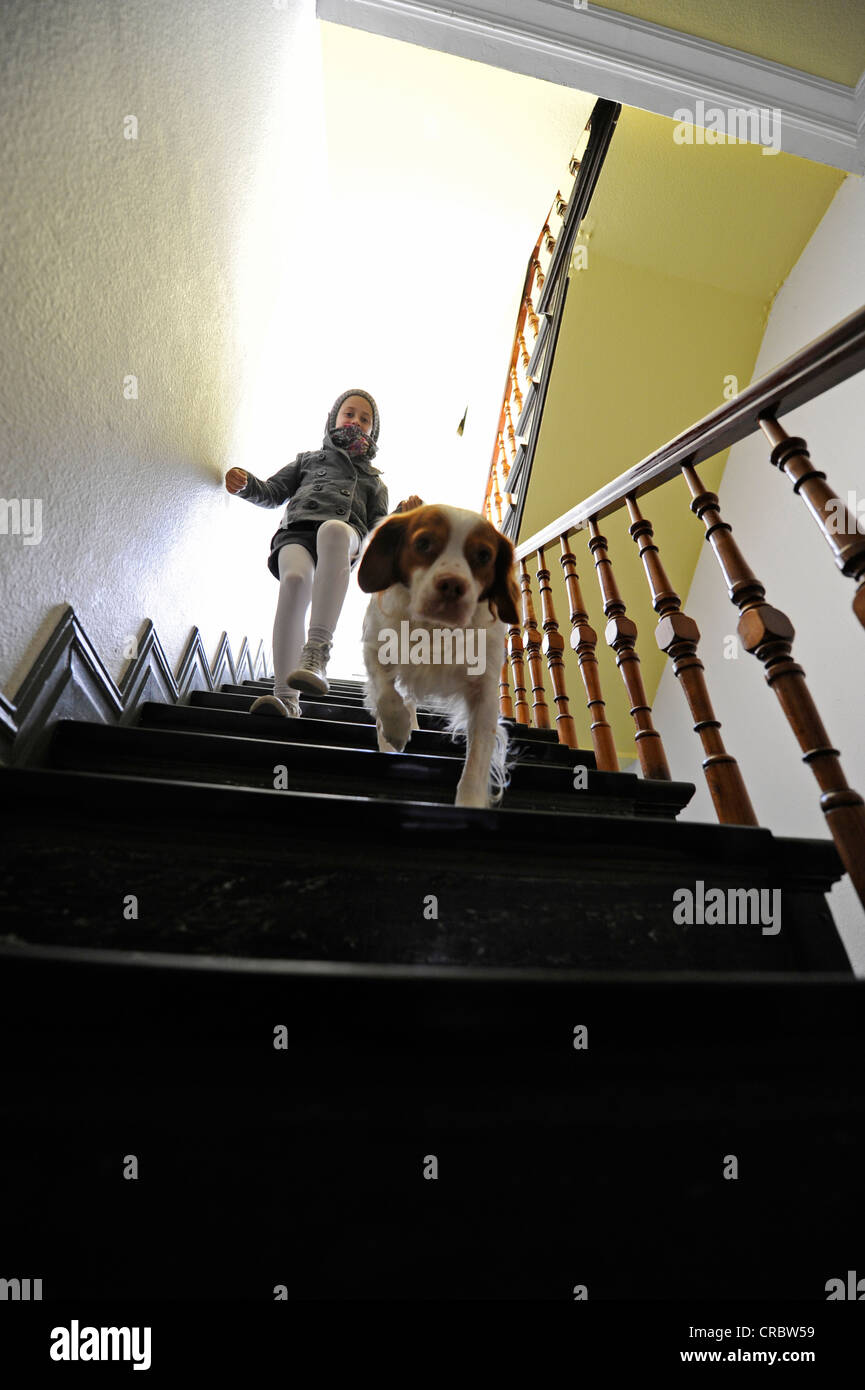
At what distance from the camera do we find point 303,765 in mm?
1225

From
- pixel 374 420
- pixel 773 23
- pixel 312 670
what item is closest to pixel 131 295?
pixel 312 670

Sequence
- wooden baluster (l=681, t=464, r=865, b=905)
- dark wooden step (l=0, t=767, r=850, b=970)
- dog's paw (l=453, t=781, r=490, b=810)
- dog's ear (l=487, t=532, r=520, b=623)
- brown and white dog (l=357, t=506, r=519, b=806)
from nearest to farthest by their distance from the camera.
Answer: dark wooden step (l=0, t=767, r=850, b=970) → wooden baluster (l=681, t=464, r=865, b=905) → dog's paw (l=453, t=781, r=490, b=810) → brown and white dog (l=357, t=506, r=519, b=806) → dog's ear (l=487, t=532, r=520, b=623)

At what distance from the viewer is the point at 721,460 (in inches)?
127

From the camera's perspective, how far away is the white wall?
2.19 m

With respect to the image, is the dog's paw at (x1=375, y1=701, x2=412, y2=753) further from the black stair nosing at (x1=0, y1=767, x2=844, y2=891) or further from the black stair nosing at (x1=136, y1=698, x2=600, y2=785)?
the black stair nosing at (x1=0, y1=767, x2=844, y2=891)

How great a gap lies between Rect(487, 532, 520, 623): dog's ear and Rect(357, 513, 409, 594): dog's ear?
0.21 meters

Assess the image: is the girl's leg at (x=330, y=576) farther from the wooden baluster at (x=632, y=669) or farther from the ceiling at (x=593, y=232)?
the ceiling at (x=593, y=232)

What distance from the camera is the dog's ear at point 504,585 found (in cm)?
148

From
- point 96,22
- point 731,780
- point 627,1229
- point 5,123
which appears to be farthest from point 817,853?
point 96,22

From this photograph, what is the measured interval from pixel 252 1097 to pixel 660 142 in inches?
144

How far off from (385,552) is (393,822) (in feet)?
2.69

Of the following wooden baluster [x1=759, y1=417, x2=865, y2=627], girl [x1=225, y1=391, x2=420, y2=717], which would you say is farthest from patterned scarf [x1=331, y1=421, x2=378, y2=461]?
wooden baluster [x1=759, y1=417, x2=865, y2=627]

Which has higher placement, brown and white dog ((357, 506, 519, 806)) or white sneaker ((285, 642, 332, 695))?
white sneaker ((285, 642, 332, 695))

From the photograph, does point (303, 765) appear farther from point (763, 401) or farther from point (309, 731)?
point (763, 401)
